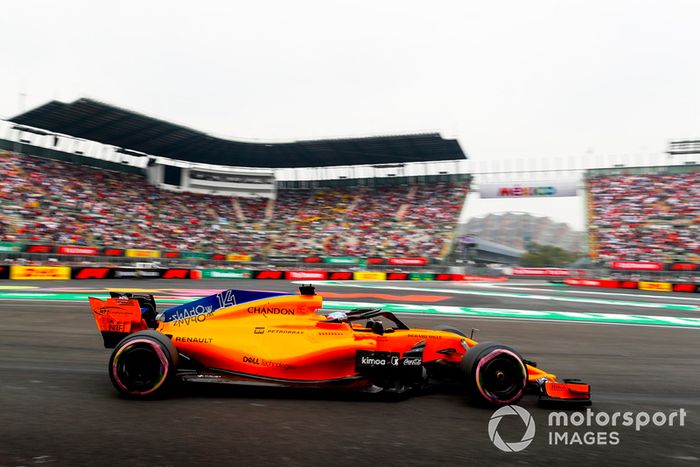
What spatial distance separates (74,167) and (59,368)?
35.1 metres

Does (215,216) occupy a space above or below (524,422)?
above

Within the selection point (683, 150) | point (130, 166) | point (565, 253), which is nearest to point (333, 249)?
point (130, 166)

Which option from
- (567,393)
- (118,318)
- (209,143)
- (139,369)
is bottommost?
→ (139,369)

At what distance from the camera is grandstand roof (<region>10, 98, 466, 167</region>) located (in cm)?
3147

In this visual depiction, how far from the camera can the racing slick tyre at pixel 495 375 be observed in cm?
455

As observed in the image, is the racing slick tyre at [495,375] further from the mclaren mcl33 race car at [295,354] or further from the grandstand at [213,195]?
the grandstand at [213,195]

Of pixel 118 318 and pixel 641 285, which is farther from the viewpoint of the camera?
pixel 641 285

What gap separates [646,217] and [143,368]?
3507 cm

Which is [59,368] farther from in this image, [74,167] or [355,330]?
[74,167]

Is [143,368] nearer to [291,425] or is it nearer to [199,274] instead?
[291,425]

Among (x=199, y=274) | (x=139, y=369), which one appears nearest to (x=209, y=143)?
(x=199, y=274)

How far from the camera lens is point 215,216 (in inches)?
1555

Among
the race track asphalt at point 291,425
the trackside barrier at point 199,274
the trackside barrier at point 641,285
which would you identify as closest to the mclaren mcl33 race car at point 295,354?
the race track asphalt at point 291,425

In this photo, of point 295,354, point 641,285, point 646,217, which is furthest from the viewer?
point 646,217
